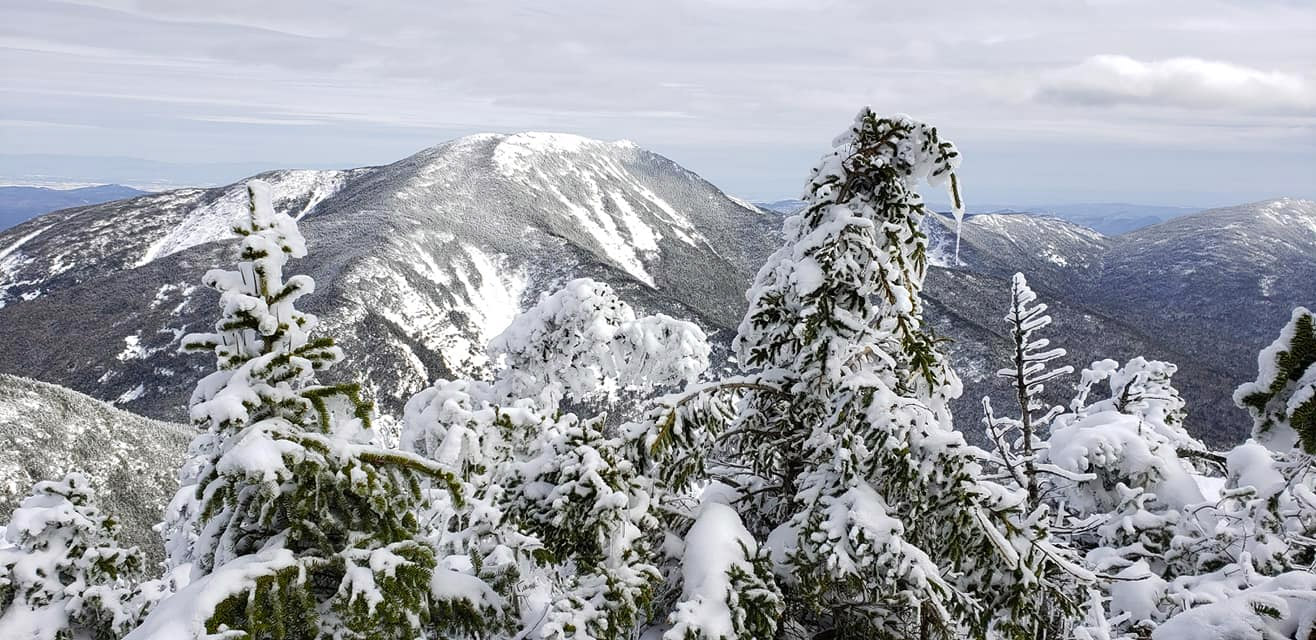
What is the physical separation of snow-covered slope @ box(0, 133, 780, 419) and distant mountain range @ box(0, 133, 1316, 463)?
15.7 inches

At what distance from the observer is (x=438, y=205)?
13688 centimetres

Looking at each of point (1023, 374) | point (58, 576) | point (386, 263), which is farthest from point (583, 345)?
point (386, 263)

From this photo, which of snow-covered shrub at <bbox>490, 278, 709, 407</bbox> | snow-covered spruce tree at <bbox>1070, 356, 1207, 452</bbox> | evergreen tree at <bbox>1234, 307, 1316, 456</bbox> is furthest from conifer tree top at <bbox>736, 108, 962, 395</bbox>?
snow-covered spruce tree at <bbox>1070, 356, 1207, 452</bbox>

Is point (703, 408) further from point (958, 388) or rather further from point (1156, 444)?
point (1156, 444)

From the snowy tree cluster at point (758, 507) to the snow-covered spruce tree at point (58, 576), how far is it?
0.03m

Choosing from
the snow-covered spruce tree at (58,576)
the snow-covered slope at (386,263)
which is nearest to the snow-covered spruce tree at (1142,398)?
the snow-covered spruce tree at (58,576)

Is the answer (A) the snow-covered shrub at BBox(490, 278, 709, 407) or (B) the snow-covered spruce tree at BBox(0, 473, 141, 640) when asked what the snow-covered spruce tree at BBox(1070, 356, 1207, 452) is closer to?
(A) the snow-covered shrub at BBox(490, 278, 709, 407)

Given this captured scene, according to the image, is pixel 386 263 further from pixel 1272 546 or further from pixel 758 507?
pixel 1272 546

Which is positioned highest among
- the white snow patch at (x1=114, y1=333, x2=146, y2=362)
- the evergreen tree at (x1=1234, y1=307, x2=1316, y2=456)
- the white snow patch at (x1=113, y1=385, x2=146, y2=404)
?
the evergreen tree at (x1=1234, y1=307, x2=1316, y2=456)

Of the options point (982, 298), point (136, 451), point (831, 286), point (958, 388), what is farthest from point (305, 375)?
point (982, 298)

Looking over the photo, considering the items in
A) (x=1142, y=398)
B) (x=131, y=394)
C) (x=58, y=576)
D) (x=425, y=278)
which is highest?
(x=1142, y=398)

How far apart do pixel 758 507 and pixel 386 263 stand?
325 feet

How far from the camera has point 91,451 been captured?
155 ft

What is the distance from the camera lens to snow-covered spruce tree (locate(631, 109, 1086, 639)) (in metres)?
4.28
